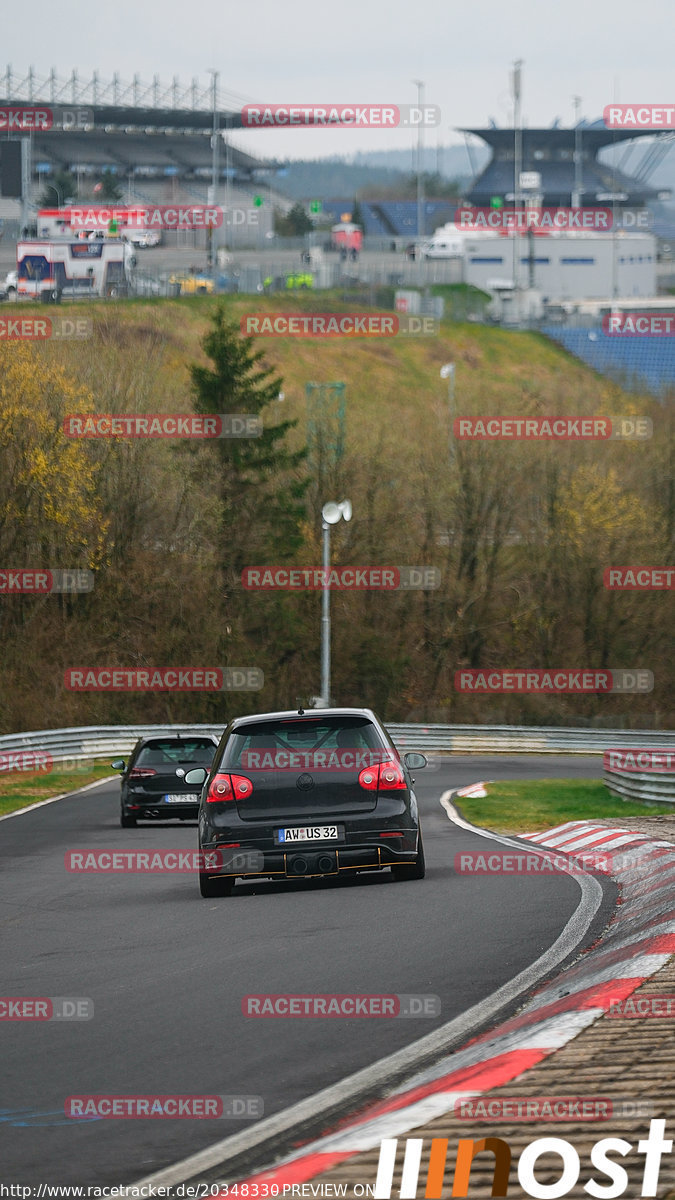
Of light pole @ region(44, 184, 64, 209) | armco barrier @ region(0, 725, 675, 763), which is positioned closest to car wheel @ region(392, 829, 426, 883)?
armco barrier @ region(0, 725, 675, 763)

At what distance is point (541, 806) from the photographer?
23.6 meters

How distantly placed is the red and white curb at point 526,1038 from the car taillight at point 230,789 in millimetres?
2890

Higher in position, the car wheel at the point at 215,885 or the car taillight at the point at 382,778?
the car taillight at the point at 382,778

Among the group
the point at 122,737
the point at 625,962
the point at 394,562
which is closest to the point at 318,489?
the point at 394,562

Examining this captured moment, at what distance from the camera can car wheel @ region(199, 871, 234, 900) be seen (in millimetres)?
12289

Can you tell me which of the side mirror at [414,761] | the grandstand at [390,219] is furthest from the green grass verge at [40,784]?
the grandstand at [390,219]

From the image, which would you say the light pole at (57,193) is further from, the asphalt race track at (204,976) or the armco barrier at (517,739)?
the asphalt race track at (204,976)

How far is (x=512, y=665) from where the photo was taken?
194 feet

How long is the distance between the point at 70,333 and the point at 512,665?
879 inches

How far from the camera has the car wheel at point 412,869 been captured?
12688mm

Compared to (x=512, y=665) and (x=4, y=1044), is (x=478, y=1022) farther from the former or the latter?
(x=512, y=665)

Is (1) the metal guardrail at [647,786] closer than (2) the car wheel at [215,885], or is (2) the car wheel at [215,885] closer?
(2) the car wheel at [215,885]

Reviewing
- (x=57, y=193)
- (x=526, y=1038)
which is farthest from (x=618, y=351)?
(x=526, y=1038)

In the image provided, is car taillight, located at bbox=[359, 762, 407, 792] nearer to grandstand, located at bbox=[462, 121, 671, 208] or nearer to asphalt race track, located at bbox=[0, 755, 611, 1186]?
asphalt race track, located at bbox=[0, 755, 611, 1186]
